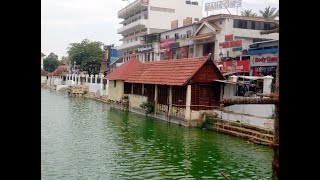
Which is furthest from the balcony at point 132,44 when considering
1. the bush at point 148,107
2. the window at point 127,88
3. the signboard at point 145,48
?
the bush at point 148,107

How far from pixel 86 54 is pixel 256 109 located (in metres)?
46.5

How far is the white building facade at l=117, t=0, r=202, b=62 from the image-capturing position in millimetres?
59219

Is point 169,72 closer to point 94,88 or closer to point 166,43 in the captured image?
point 166,43

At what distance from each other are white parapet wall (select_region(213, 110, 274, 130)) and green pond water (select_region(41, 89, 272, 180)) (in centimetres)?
133

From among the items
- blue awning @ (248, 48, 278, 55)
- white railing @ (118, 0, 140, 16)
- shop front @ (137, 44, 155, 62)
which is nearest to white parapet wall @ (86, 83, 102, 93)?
shop front @ (137, 44, 155, 62)

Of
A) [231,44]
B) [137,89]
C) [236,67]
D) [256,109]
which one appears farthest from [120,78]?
[256,109]

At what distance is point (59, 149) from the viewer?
14648 mm

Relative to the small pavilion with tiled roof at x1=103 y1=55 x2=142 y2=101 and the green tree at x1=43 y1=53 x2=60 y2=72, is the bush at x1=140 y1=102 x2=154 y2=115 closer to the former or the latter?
the small pavilion with tiled roof at x1=103 y1=55 x2=142 y2=101

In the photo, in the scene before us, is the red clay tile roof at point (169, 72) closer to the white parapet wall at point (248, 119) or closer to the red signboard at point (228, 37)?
the white parapet wall at point (248, 119)

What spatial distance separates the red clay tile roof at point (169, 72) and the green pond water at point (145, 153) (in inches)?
120

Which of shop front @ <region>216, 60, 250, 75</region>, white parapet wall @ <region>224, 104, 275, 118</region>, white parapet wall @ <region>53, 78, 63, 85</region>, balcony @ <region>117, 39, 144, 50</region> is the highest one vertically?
balcony @ <region>117, 39, 144, 50</region>

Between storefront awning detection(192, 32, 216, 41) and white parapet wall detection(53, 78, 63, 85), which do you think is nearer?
storefront awning detection(192, 32, 216, 41)

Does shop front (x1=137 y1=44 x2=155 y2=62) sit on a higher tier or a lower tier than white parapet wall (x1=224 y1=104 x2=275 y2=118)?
higher
